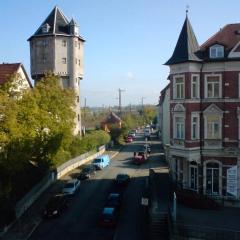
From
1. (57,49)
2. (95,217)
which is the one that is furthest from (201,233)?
(57,49)

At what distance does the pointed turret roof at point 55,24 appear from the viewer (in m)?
64.5

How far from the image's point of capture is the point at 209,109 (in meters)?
35.4

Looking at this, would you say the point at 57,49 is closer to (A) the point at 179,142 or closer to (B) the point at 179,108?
(B) the point at 179,108

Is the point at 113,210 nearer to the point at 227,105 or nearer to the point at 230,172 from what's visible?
the point at 230,172

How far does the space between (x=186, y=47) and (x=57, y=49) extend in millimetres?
32328

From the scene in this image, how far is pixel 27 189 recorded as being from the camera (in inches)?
1553

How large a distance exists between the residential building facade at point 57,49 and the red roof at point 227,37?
2948 cm

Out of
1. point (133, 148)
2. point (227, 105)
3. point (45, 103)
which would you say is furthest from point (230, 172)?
point (133, 148)

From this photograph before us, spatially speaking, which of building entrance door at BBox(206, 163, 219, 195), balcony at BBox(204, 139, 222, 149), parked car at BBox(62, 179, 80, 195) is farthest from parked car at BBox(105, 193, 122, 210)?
balcony at BBox(204, 139, 222, 149)

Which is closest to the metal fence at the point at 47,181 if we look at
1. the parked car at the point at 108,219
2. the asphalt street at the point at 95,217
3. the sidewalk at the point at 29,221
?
the sidewalk at the point at 29,221

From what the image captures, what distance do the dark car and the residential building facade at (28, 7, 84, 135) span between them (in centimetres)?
2770

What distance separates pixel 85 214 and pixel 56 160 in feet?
48.4

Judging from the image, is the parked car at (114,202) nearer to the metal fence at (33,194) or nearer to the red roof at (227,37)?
the metal fence at (33,194)

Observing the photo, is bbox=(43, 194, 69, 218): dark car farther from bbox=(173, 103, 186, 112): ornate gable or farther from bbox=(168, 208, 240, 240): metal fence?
bbox=(173, 103, 186, 112): ornate gable
